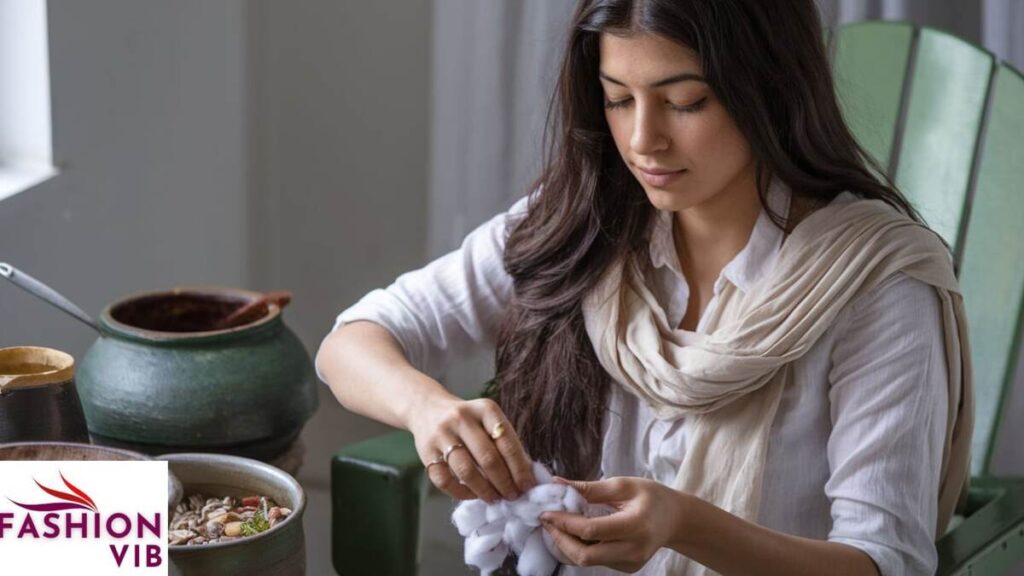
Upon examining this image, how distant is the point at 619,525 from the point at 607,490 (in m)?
0.04

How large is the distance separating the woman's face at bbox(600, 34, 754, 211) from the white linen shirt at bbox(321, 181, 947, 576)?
0.44 feet

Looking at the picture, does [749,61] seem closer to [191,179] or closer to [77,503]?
[77,503]

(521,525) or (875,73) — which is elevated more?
(875,73)

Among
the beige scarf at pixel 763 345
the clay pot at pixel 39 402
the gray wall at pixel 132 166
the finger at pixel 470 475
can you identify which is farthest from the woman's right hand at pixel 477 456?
the gray wall at pixel 132 166

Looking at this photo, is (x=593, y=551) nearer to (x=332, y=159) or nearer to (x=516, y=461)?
(x=516, y=461)

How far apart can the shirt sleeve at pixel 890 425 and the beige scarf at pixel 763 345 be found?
2cm

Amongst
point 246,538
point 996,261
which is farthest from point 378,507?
point 996,261

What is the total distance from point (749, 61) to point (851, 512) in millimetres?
429

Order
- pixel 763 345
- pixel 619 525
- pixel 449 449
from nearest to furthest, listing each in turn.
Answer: pixel 619 525 → pixel 449 449 → pixel 763 345

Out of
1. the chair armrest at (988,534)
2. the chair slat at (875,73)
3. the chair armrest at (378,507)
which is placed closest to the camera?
the chair armrest at (988,534)

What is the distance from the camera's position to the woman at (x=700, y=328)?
4.05 ft

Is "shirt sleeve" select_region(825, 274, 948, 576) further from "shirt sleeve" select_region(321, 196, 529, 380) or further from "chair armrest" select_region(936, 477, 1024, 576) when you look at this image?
"shirt sleeve" select_region(321, 196, 529, 380)

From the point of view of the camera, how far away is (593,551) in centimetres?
113

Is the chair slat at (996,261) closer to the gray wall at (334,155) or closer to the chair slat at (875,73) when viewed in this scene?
the chair slat at (875,73)
